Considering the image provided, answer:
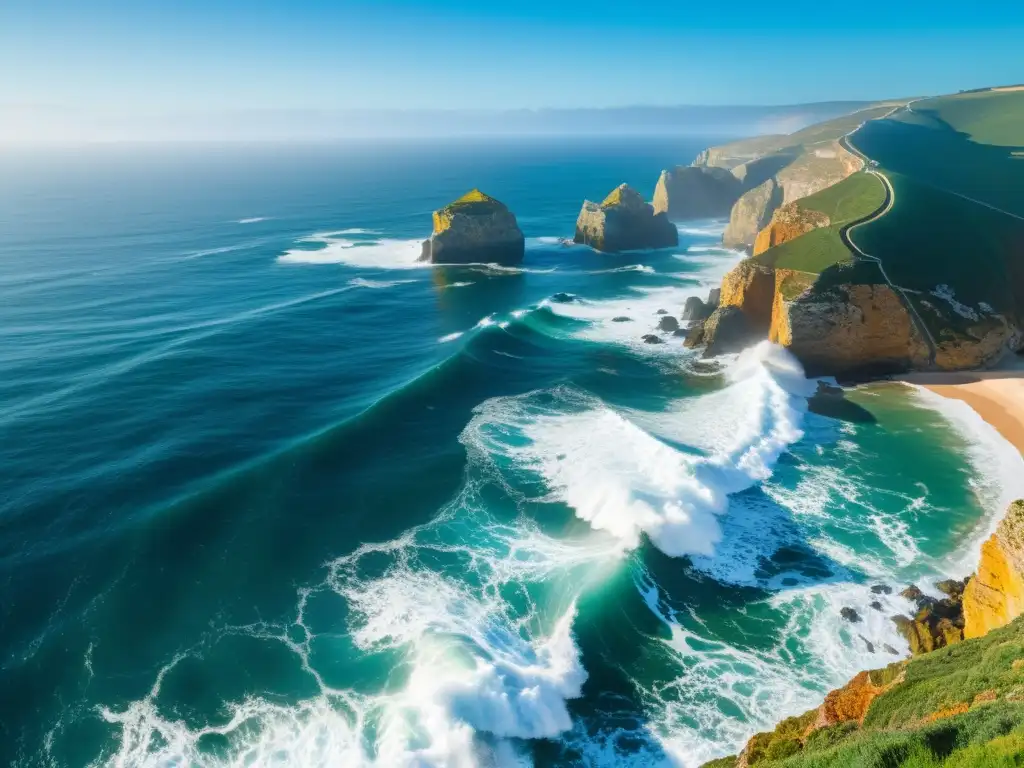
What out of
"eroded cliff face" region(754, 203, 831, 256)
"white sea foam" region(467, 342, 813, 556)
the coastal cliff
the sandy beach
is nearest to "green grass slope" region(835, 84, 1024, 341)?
the sandy beach

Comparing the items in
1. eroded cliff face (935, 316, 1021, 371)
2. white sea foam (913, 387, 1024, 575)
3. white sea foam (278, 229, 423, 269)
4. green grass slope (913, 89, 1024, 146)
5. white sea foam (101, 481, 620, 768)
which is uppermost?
green grass slope (913, 89, 1024, 146)

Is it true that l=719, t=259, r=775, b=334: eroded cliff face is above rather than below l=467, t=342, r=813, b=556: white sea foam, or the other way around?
above

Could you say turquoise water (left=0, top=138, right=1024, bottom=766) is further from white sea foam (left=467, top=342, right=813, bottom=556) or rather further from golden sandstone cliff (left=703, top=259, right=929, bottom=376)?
golden sandstone cliff (left=703, top=259, right=929, bottom=376)

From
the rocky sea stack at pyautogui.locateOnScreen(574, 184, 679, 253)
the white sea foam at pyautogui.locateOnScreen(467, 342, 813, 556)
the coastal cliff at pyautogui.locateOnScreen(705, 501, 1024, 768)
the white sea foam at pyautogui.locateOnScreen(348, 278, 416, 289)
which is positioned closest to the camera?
the coastal cliff at pyautogui.locateOnScreen(705, 501, 1024, 768)

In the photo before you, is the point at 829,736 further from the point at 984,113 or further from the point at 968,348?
the point at 984,113

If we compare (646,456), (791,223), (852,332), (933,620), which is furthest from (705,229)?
(933,620)

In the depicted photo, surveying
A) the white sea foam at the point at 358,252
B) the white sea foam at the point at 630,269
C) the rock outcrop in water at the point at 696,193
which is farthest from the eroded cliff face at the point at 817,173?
the white sea foam at the point at 358,252

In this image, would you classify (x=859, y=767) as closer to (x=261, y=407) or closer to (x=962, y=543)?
(x=962, y=543)

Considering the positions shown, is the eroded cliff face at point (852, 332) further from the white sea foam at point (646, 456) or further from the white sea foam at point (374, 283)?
the white sea foam at point (374, 283)
